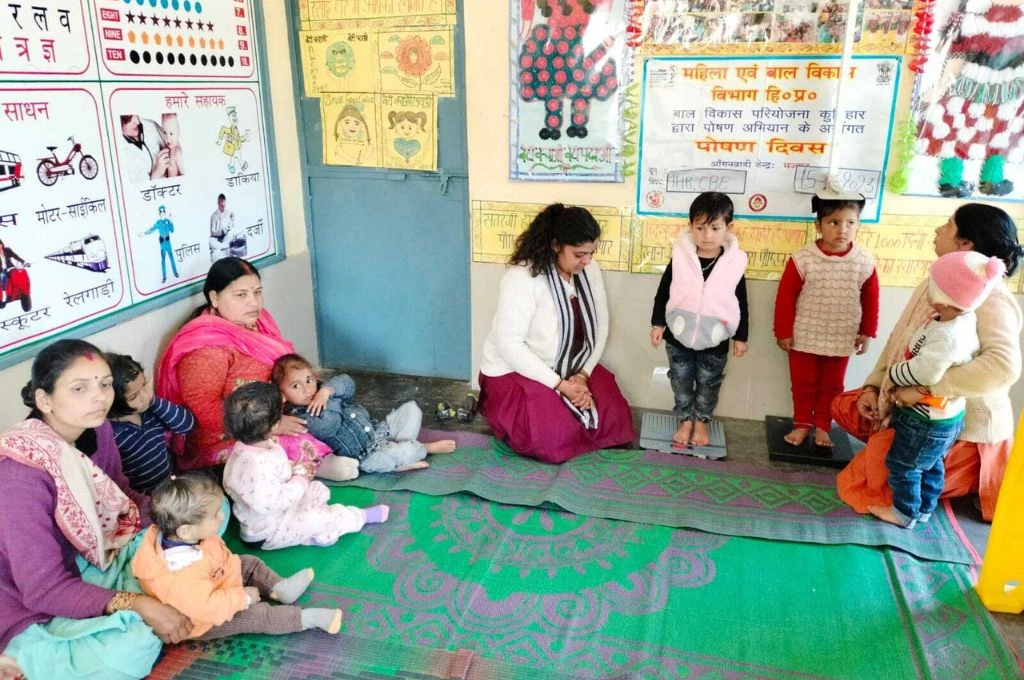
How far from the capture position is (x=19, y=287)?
251cm

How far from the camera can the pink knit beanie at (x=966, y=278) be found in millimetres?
2363

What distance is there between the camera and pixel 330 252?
13.4 feet

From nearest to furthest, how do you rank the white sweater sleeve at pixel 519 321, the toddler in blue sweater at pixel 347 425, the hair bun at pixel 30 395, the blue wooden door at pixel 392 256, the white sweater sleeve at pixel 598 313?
the hair bun at pixel 30 395, the toddler in blue sweater at pixel 347 425, the white sweater sleeve at pixel 519 321, the white sweater sleeve at pixel 598 313, the blue wooden door at pixel 392 256

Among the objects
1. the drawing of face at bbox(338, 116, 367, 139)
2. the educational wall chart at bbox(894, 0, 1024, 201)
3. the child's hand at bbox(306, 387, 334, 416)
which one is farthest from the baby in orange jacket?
the educational wall chart at bbox(894, 0, 1024, 201)

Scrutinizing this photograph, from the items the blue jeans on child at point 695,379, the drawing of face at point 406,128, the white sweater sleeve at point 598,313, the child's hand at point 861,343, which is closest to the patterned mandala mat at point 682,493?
the blue jeans on child at point 695,379

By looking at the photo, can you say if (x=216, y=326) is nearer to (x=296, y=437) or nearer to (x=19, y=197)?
(x=296, y=437)

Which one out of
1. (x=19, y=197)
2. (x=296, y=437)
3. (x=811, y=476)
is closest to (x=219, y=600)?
(x=296, y=437)

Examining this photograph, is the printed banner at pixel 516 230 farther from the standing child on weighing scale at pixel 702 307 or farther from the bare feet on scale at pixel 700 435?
the bare feet on scale at pixel 700 435

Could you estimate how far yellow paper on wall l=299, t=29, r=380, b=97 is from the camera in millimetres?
3666

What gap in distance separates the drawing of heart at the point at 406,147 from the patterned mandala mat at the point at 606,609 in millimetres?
1851

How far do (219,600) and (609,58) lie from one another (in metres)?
2.68

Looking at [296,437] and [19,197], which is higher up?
[19,197]

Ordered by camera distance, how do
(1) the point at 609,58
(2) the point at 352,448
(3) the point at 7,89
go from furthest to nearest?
(1) the point at 609,58 < (2) the point at 352,448 < (3) the point at 7,89

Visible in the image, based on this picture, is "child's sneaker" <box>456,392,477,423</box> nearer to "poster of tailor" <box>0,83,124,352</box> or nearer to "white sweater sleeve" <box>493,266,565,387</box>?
"white sweater sleeve" <box>493,266,565,387</box>
